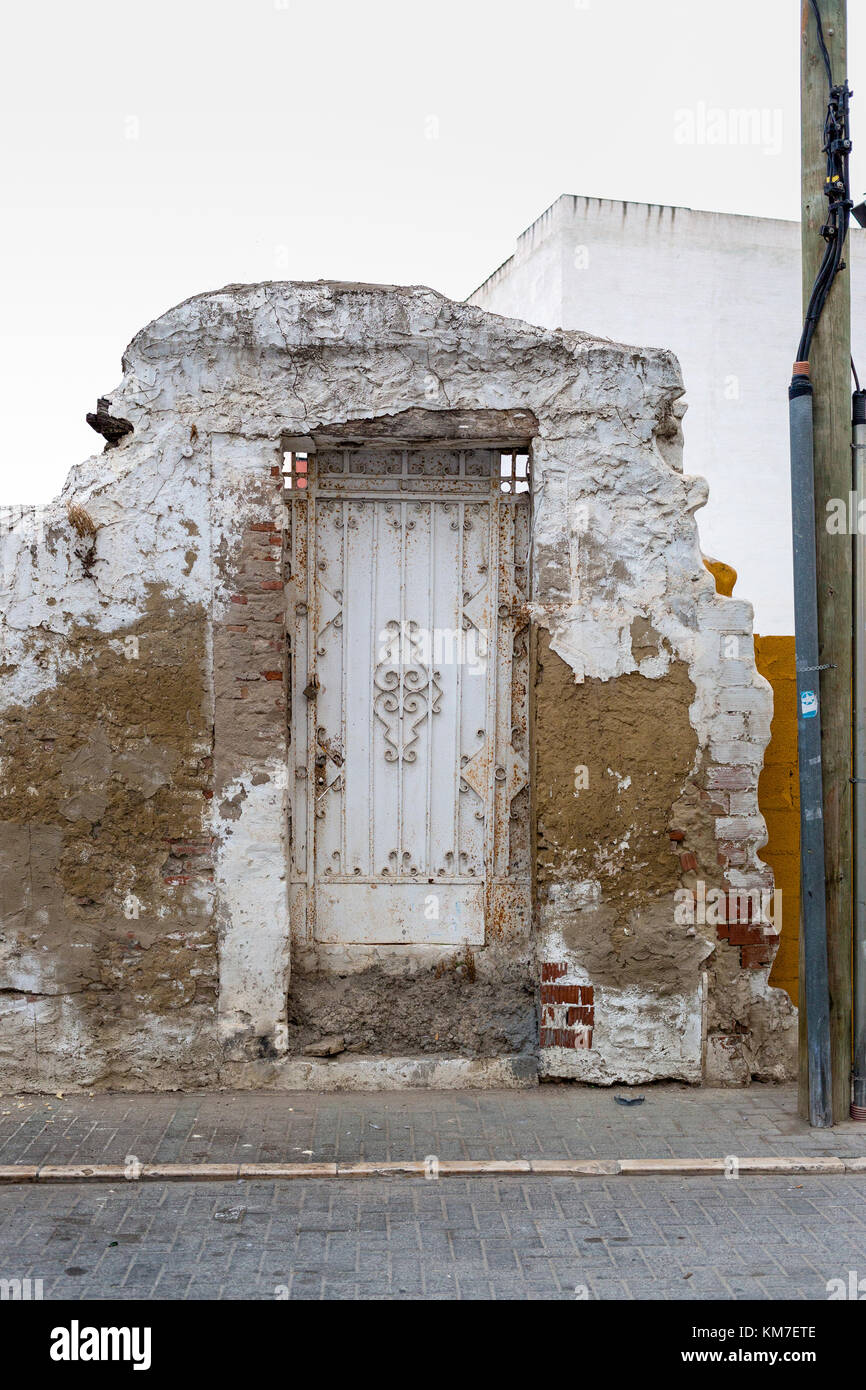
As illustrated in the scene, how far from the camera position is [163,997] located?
5695 millimetres

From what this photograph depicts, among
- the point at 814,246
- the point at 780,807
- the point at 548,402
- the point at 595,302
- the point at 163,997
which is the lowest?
the point at 163,997

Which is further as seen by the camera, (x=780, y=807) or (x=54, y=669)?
(x=780, y=807)

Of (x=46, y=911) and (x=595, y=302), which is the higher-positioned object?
(x=595, y=302)

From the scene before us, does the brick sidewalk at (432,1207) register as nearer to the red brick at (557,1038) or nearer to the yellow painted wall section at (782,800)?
the red brick at (557,1038)

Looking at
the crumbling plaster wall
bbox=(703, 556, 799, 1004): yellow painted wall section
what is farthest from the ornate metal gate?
bbox=(703, 556, 799, 1004): yellow painted wall section

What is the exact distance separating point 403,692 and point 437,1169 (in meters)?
2.24

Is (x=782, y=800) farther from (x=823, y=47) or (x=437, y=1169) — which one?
(x=823, y=47)

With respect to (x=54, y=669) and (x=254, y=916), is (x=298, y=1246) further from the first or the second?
(x=54, y=669)

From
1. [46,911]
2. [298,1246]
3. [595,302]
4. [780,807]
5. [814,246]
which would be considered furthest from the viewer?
[595,302]

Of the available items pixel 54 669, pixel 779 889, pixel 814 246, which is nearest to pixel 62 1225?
pixel 54 669

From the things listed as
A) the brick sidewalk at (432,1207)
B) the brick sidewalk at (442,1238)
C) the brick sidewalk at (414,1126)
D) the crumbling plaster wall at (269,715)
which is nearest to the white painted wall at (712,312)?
the crumbling plaster wall at (269,715)

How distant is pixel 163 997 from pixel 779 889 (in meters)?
2.95

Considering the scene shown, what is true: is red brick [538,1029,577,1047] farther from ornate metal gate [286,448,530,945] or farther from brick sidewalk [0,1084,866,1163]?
ornate metal gate [286,448,530,945]

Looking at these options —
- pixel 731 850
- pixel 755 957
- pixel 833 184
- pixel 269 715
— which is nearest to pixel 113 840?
pixel 269 715
